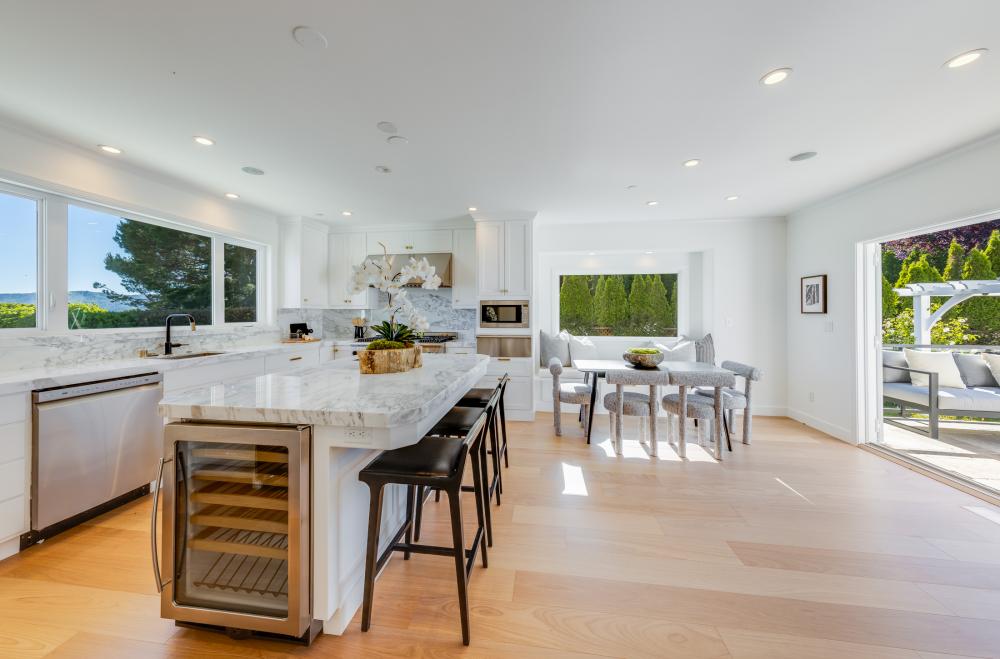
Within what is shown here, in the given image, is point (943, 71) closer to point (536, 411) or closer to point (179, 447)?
point (179, 447)

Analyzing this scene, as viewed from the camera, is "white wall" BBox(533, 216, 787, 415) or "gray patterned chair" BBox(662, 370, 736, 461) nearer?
"gray patterned chair" BBox(662, 370, 736, 461)

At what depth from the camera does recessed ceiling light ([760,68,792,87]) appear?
1.84m

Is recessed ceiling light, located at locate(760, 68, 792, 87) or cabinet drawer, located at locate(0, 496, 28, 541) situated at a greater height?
recessed ceiling light, located at locate(760, 68, 792, 87)

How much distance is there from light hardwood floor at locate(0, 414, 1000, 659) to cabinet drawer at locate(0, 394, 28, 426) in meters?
0.71

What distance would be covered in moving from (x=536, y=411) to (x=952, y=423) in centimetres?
447

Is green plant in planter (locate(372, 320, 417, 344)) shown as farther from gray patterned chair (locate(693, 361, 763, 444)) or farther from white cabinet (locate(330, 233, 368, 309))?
white cabinet (locate(330, 233, 368, 309))

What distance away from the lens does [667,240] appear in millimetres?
4918

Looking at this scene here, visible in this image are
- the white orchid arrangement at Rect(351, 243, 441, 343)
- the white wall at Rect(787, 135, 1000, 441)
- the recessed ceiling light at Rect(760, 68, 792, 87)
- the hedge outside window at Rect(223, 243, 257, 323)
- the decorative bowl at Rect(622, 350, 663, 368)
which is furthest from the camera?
the hedge outside window at Rect(223, 243, 257, 323)

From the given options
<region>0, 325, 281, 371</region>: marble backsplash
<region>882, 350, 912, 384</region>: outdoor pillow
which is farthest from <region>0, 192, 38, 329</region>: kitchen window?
<region>882, 350, 912, 384</region>: outdoor pillow

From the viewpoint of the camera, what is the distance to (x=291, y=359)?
4.18 m

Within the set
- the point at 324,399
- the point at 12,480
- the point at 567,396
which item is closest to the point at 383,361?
the point at 324,399

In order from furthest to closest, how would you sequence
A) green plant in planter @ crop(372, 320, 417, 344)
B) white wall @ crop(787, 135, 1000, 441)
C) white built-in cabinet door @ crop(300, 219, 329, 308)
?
white built-in cabinet door @ crop(300, 219, 329, 308) < white wall @ crop(787, 135, 1000, 441) < green plant in planter @ crop(372, 320, 417, 344)

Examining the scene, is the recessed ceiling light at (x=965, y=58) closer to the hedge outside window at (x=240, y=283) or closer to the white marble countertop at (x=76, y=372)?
the white marble countertop at (x=76, y=372)

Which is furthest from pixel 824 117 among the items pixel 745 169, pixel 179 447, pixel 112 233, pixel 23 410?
pixel 112 233
